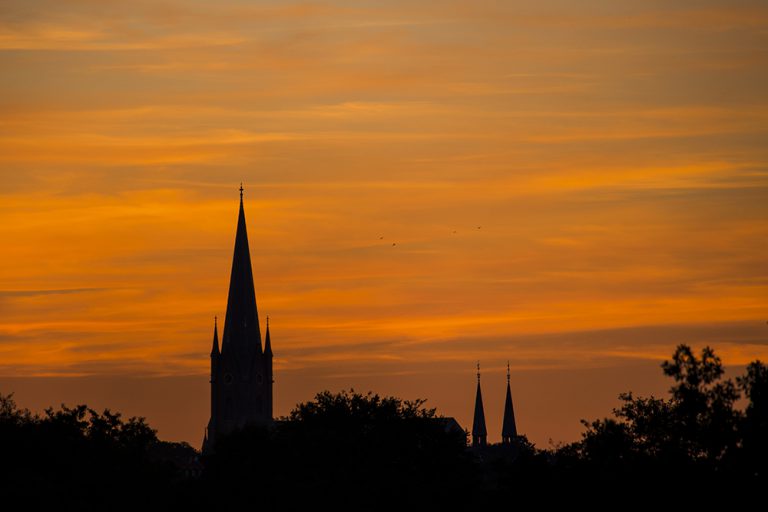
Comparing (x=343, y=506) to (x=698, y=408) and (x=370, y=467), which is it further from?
(x=698, y=408)

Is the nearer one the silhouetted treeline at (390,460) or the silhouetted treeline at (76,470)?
the silhouetted treeline at (390,460)

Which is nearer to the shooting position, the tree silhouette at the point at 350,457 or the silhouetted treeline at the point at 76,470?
the silhouetted treeline at the point at 76,470

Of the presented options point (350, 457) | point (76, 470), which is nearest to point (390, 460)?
point (350, 457)

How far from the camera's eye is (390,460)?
11275 cm

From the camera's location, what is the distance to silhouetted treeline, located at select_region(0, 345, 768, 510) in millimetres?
73438

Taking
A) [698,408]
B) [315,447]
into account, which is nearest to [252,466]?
[315,447]

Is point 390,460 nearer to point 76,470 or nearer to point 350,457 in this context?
point 350,457

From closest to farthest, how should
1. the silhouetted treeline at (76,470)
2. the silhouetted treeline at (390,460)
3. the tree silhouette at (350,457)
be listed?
the silhouetted treeline at (390,460), the silhouetted treeline at (76,470), the tree silhouette at (350,457)

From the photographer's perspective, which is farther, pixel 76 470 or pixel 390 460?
pixel 390 460

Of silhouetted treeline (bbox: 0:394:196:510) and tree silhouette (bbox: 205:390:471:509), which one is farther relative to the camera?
tree silhouette (bbox: 205:390:471:509)

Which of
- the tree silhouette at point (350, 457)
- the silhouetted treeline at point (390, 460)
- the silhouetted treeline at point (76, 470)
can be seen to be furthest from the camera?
the tree silhouette at point (350, 457)

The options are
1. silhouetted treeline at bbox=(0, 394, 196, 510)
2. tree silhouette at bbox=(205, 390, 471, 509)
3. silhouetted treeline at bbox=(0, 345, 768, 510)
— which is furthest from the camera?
tree silhouette at bbox=(205, 390, 471, 509)

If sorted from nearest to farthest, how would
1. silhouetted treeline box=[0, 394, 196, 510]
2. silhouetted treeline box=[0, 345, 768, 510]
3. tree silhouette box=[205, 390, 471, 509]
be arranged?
silhouetted treeline box=[0, 345, 768, 510] < silhouetted treeline box=[0, 394, 196, 510] < tree silhouette box=[205, 390, 471, 509]

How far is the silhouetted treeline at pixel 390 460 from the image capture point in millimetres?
73438
